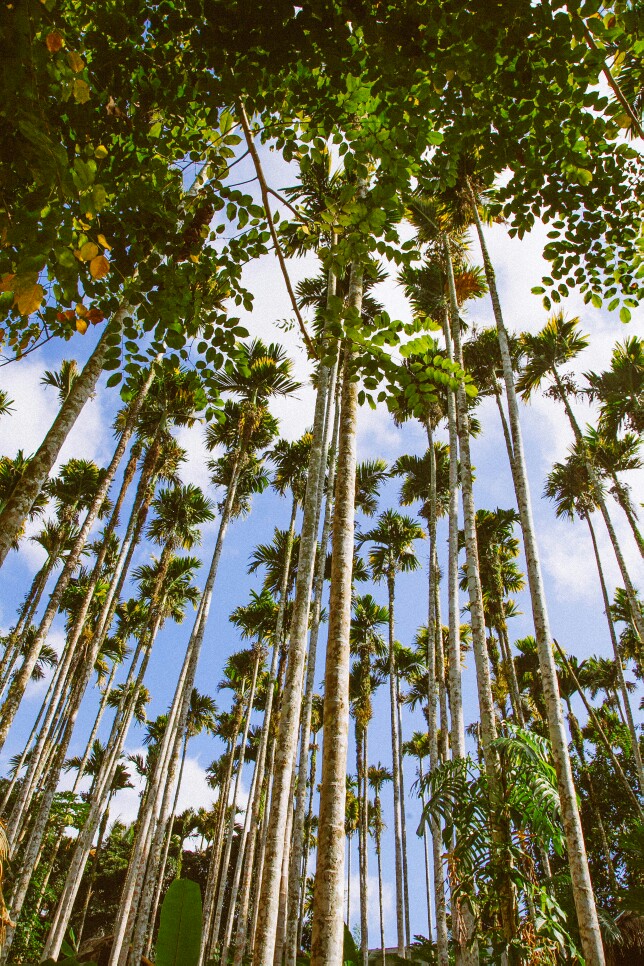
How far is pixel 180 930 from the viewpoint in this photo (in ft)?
11.0

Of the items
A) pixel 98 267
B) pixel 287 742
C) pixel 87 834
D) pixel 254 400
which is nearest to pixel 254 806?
pixel 87 834

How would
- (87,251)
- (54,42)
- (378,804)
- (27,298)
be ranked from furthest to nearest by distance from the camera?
(378,804) < (54,42) < (87,251) < (27,298)

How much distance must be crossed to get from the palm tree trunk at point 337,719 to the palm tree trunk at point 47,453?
6.02 ft

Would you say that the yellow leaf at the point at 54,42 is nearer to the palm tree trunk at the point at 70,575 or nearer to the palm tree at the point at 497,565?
the palm tree trunk at the point at 70,575

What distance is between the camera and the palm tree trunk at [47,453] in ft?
9.04

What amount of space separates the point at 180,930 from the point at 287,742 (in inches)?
106

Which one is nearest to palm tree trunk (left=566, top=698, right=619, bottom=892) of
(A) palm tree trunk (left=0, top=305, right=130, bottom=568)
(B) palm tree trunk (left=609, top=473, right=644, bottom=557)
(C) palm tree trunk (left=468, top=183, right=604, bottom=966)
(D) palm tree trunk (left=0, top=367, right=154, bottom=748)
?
(B) palm tree trunk (left=609, top=473, right=644, bottom=557)

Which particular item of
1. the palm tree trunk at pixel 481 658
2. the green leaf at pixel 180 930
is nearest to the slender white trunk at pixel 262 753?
the palm tree trunk at pixel 481 658

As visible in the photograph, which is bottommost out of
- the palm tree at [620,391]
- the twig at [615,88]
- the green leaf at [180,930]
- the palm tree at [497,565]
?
the green leaf at [180,930]

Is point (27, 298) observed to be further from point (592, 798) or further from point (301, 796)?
point (592, 798)

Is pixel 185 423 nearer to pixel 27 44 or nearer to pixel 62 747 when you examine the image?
pixel 62 747

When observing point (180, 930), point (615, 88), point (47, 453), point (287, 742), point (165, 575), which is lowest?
point (180, 930)

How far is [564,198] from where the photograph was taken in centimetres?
299

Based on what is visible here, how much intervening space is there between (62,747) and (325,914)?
1486cm
